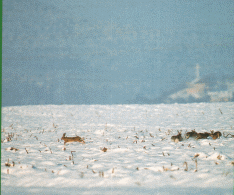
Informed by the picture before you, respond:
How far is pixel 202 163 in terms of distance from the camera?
10.5ft

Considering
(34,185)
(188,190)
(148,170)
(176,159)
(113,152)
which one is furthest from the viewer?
(113,152)

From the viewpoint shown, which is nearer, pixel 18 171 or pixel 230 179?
pixel 230 179

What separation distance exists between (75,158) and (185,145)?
2.73 meters

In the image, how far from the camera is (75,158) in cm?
370

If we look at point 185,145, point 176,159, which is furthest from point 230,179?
point 185,145

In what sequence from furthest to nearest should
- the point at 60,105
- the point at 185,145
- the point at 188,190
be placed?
the point at 60,105 → the point at 185,145 → the point at 188,190

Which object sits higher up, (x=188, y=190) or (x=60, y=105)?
(x=60, y=105)

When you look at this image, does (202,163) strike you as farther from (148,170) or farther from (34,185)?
(34,185)

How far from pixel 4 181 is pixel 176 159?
2.95 meters

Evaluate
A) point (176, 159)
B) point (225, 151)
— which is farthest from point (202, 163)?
point (225, 151)

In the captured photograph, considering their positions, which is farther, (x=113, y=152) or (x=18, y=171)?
(x=113, y=152)

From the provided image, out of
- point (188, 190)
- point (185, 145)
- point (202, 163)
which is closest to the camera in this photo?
A: point (188, 190)

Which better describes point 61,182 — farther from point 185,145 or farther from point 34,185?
point 185,145

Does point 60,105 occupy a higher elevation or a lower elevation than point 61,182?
higher
